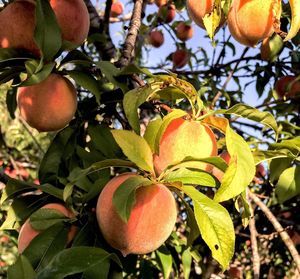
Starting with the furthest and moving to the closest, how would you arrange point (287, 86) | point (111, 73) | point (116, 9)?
point (116, 9) → point (287, 86) → point (111, 73)

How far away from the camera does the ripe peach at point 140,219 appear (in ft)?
2.72

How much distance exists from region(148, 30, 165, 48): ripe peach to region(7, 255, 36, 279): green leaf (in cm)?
242

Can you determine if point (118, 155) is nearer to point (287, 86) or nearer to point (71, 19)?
point (71, 19)

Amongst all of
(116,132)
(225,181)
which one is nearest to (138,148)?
(116,132)

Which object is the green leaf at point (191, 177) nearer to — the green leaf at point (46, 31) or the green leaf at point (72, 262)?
the green leaf at point (72, 262)

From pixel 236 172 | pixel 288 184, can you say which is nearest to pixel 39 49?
pixel 236 172

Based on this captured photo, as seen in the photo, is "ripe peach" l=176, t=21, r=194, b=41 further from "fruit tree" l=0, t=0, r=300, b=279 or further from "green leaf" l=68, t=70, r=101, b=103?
"green leaf" l=68, t=70, r=101, b=103

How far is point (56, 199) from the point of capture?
43.1 inches

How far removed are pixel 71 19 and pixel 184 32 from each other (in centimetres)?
187

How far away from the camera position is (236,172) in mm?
758

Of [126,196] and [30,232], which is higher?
[126,196]

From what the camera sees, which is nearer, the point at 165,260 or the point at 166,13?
the point at 165,260

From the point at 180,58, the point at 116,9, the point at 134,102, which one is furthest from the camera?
the point at 116,9

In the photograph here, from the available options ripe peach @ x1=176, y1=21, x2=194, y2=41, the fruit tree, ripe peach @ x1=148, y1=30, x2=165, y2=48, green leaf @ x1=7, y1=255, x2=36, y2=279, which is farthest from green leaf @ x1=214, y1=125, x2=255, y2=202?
ripe peach @ x1=148, y1=30, x2=165, y2=48
